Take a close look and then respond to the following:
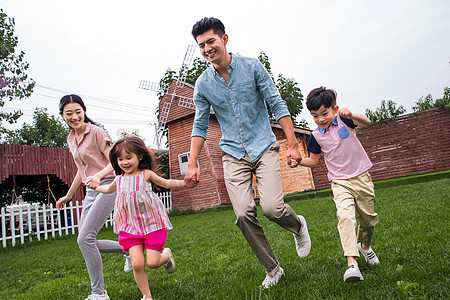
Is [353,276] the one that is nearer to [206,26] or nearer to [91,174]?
[206,26]

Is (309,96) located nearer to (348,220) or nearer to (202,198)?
(348,220)

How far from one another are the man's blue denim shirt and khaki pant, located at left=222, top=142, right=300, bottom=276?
0.35 feet

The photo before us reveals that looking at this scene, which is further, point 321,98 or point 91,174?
point 91,174

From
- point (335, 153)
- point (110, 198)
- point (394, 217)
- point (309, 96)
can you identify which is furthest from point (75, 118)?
point (394, 217)

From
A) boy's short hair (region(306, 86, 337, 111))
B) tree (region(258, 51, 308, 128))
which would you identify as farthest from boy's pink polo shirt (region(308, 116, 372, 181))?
tree (region(258, 51, 308, 128))

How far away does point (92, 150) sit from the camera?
3713 mm

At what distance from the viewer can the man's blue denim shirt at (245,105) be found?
3.16m

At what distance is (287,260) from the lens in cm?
391

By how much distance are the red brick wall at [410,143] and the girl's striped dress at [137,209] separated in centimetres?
1747

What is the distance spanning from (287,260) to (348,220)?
4.30 ft

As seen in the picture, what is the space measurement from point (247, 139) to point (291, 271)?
4.68 ft

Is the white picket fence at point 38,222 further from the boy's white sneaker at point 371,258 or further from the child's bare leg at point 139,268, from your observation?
the boy's white sneaker at point 371,258

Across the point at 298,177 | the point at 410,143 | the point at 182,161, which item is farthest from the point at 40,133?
the point at 410,143

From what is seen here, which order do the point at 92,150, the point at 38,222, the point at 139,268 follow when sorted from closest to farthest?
the point at 139,268 < the point at 92,150 < the point at 38,222
